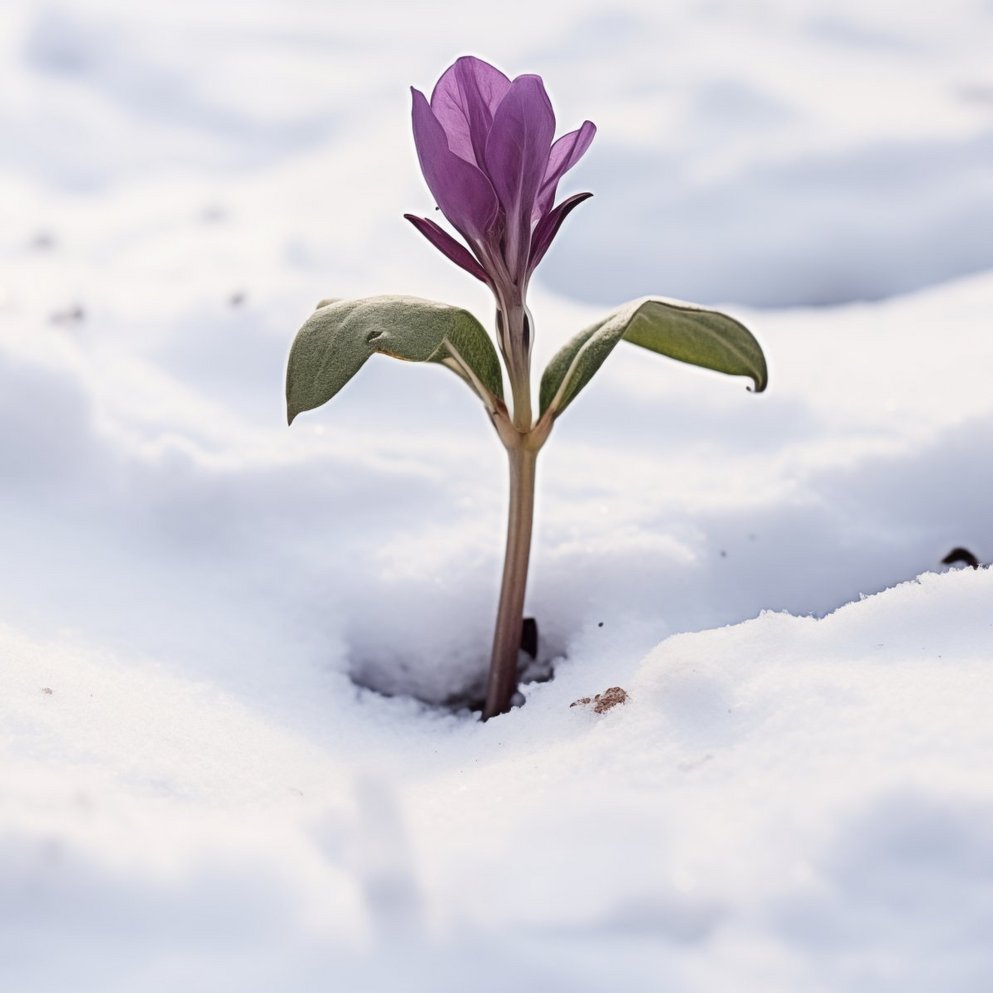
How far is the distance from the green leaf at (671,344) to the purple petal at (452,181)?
0.48 ft

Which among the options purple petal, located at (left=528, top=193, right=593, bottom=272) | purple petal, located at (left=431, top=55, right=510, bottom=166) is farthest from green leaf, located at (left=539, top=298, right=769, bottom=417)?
purple petal, located at (left=431, top=55, right=510, bottom=166)

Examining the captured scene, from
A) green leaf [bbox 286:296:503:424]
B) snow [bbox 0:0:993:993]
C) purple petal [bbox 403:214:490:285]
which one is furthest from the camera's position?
purple petal [bbox 403:214:490:285]

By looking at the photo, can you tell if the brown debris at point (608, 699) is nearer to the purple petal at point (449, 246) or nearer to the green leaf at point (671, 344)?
the green leaf at point (671, 344)

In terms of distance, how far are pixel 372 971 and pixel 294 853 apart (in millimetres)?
114

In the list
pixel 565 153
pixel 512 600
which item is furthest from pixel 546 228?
pixel 512 600

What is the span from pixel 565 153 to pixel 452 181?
116 mm

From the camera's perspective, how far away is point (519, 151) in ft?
3.32

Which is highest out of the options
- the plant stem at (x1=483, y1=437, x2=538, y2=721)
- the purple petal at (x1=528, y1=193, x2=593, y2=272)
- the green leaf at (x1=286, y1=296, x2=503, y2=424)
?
the purple petal at (x1=528, y1=193, x2=593, y2=272)

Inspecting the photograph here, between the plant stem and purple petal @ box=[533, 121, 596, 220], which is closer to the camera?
purple petal @ box=[533, 121, 596, 220]

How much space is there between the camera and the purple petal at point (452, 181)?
3.28 feet

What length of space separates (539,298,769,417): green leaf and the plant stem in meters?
0.10

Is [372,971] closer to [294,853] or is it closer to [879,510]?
[294,853]

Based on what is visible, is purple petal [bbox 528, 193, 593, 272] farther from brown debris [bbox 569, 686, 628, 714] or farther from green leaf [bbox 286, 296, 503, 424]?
brown debris [bbox 569, 686, 628, 714]

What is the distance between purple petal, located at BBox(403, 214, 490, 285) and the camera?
1082 millimetres
